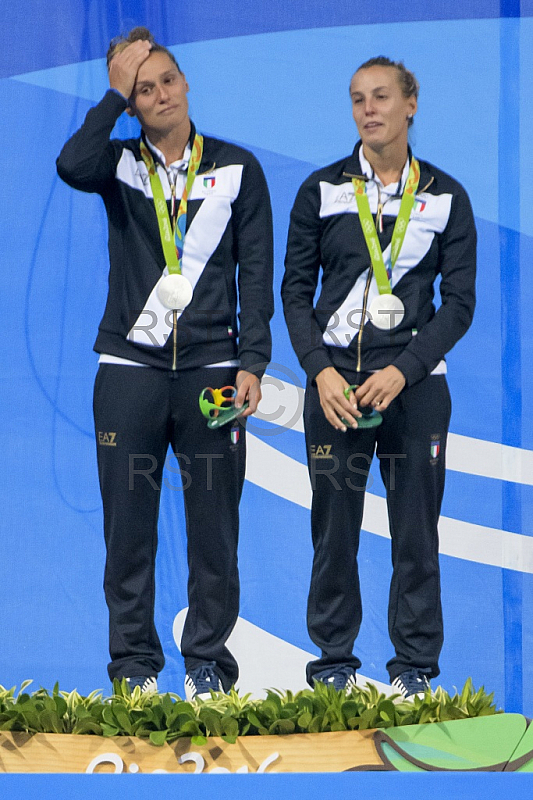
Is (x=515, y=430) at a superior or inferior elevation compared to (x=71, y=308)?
inferior

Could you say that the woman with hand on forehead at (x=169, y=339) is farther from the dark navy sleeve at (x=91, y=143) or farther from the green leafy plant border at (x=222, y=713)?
the green leafy plant border at (x=222, y=713)

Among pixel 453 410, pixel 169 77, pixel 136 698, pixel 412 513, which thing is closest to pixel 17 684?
pixel 136 698

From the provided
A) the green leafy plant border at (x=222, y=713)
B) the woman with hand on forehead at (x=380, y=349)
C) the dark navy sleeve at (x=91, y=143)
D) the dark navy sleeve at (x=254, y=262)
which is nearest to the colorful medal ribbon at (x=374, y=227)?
the woman with hand on forehead at (x=380, y=349)

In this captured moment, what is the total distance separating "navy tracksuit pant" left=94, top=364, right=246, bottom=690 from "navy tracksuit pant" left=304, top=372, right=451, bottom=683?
8.7 inches

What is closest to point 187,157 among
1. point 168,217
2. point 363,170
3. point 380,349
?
point 168,217

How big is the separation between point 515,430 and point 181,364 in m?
1.01

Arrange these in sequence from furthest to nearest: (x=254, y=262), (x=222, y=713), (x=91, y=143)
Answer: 1. (x=254, y=262)
2. (x=91, y=143)
3. (x=222, y=713)

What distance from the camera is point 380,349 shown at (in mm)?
3201

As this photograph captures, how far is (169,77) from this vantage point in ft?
10.4

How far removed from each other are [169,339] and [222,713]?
0.91 meters

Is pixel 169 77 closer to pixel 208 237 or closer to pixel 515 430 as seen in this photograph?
pixel 208 237

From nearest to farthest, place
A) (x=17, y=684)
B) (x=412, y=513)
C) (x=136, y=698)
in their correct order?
(x=136, y=698)
(x=412, y=513)
(x=17, y=684)

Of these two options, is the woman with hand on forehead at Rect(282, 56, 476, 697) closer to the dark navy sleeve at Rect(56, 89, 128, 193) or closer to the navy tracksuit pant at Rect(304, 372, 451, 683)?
the navy tracksuit pant at Rect(304, 372, 451, 683)

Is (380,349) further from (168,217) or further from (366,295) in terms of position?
(168,217)
